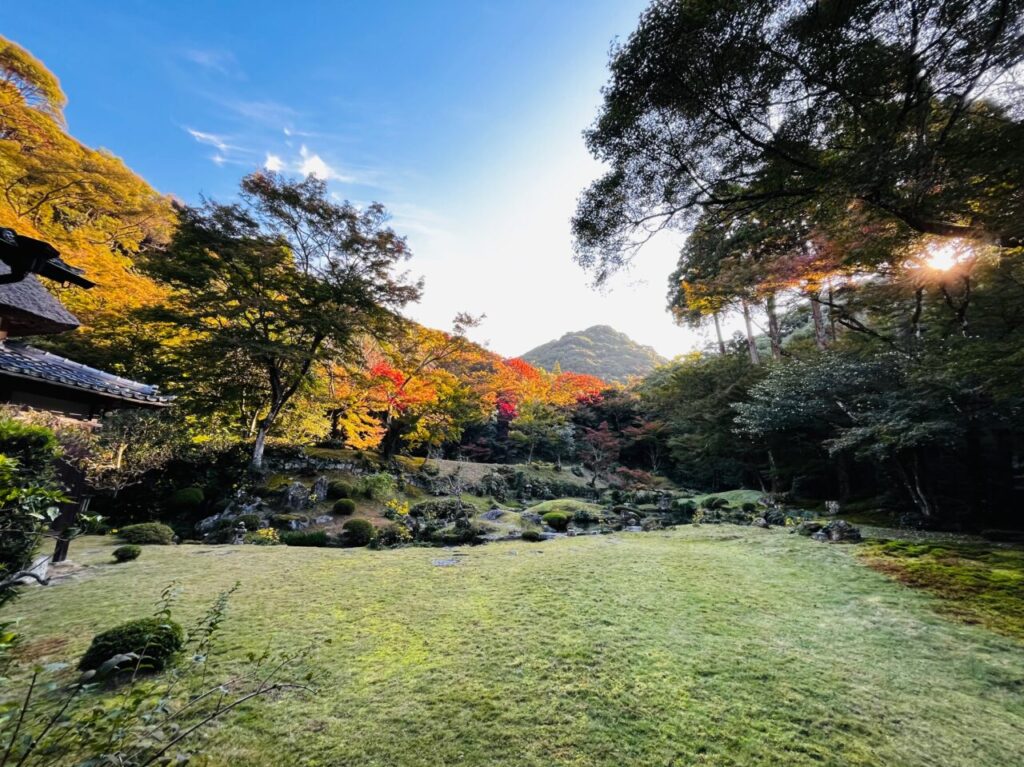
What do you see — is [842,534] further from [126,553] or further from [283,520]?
[126,553]

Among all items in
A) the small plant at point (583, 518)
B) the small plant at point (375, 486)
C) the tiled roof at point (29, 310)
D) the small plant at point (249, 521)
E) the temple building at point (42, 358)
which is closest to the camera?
the temple building at point (42, 358)

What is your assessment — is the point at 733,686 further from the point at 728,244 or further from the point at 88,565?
the point at 88,565

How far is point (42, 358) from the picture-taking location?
321 cm

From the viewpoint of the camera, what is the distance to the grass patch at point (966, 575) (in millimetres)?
3686

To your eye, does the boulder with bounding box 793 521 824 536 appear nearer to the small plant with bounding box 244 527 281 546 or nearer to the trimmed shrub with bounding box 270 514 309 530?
the small plant with bounding box 244 527 281 546

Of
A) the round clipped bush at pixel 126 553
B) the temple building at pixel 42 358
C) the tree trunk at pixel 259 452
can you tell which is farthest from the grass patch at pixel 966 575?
the tree trunk at pixel 259 452

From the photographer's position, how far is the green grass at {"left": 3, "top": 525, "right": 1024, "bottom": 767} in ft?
6.64

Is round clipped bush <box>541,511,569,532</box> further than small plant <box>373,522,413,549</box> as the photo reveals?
Yes

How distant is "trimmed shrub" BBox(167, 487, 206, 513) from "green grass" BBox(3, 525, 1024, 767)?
360 cm

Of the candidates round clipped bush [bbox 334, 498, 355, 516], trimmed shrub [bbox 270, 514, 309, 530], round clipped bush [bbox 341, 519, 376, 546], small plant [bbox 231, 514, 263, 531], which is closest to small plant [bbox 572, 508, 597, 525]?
round clipped bush [bbox 341, 519, 376, 546]

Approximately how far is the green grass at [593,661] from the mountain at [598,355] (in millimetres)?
35377

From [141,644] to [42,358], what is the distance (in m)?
2.53

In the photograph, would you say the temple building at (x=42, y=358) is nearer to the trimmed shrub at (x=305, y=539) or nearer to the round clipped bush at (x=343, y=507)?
the trimmed shrub at (x=305, y=539)

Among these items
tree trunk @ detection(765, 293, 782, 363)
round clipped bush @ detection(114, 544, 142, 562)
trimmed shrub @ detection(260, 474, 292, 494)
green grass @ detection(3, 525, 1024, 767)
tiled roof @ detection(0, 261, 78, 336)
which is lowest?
green grass @ detection(3, 525, 1024, 767)
